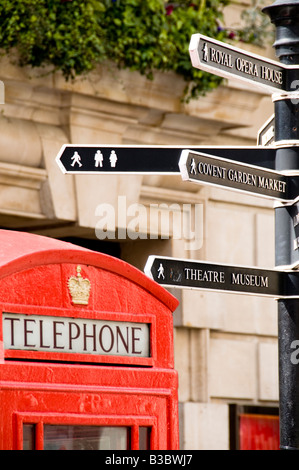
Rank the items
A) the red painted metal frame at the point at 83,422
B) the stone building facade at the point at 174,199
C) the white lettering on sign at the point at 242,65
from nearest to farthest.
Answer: the red painted metal frame at the point at 83,422
the white lettering on sign at the point at 242,65
the stone building facade at the point at 174,199

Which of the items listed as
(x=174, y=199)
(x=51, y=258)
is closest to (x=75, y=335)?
(x=51, y=258)

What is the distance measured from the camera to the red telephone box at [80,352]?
16.5 ft

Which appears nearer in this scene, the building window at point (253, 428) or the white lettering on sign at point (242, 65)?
the white lettering on sign at point (242, 65)

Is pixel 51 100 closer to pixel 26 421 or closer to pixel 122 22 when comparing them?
pixel 122 22

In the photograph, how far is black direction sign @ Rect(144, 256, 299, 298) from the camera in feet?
18.2

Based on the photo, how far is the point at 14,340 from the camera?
5.01 m

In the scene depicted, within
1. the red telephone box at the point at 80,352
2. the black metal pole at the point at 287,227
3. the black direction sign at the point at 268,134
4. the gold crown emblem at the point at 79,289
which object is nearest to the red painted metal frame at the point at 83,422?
the red telephone box at the point at 80,352

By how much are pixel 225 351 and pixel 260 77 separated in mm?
5909

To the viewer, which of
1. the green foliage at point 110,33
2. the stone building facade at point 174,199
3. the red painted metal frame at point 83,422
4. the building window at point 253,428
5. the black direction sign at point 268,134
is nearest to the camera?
the red painted metal frame at point 83,422

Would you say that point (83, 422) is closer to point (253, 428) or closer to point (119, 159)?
point (119, 159)

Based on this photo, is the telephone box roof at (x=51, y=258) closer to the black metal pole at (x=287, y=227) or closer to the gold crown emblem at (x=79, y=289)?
the gold crown emblem at (x=79, y=289)

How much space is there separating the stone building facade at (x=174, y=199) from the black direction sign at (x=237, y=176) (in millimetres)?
4205

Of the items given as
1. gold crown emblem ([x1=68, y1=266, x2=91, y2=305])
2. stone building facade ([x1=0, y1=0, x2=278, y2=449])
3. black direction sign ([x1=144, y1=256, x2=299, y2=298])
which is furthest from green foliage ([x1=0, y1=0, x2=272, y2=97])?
gold crown emblem ([x1=68, y1=266, x2=91, y2=305])

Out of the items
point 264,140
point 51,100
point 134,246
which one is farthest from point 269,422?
point 264,140
